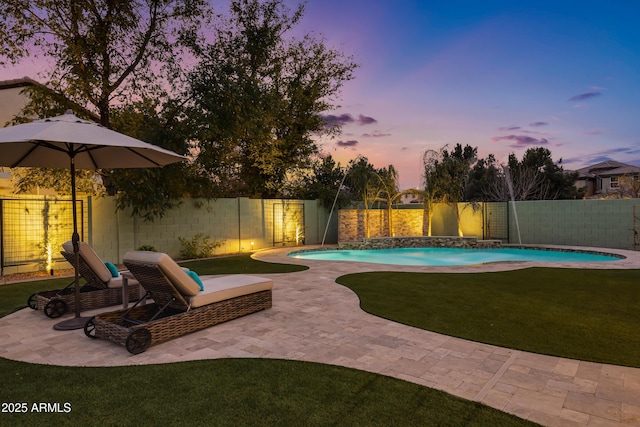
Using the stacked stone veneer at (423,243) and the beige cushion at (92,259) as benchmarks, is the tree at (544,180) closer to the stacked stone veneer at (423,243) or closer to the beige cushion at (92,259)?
the stacked stone veneer at (423,243)

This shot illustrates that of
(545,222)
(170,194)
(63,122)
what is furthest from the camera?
(545,222)

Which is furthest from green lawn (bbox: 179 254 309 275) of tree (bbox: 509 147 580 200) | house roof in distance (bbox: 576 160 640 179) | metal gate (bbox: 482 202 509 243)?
house roof in distance (bbox: 576 160 640 179)

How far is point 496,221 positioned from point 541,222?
1758mm

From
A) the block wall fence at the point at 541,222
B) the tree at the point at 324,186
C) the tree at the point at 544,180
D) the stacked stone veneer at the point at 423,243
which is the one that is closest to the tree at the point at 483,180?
the tree at the point at 544,180

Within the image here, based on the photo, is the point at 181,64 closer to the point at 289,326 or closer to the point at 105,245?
the point at 105,245

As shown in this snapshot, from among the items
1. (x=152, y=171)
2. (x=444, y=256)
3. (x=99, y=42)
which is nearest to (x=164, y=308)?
(x=152, y=171)

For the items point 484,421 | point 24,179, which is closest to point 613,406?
point 484,421

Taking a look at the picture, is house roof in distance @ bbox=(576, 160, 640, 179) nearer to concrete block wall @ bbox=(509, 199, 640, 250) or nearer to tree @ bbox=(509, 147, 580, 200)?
tree @ bbox=(509, 147, 580, 200)

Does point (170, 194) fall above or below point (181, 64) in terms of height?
below

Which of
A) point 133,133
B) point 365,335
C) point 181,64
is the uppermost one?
point 181,64

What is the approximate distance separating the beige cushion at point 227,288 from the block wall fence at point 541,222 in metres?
12.2

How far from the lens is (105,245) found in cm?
1072

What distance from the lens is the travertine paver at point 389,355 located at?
2.86 meters

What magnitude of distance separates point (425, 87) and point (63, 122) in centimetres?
1401
